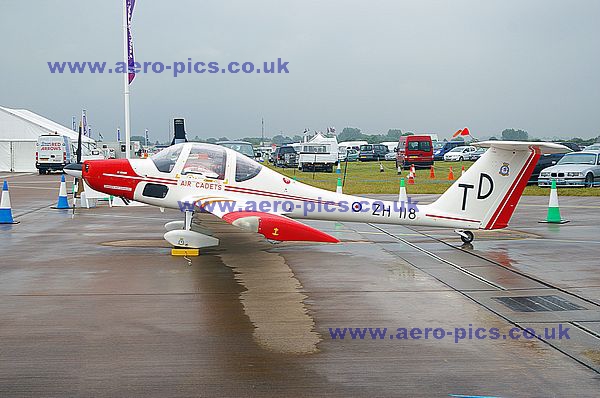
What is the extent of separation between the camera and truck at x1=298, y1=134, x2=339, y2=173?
4775 centimetres

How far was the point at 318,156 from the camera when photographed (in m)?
47.7

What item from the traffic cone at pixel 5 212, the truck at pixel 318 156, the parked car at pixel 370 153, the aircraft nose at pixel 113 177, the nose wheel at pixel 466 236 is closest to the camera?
the aircraft nose at pixel 113 177

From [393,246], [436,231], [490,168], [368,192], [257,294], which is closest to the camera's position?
[257,294]

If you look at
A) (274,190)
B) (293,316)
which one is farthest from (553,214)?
(293,316)

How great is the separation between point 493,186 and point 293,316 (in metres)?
5.99

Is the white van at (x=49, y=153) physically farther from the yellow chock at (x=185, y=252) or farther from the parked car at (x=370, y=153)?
the yellow chock at (x=185, y=252)

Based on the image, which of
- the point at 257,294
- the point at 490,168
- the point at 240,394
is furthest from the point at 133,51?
the point at 240,394

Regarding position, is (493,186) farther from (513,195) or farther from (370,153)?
(370,153)

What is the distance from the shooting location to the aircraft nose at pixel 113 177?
12.2 m

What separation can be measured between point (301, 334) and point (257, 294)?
1912mm

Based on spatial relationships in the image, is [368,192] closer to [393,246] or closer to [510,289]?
[393,246]

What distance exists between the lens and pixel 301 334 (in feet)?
22.1

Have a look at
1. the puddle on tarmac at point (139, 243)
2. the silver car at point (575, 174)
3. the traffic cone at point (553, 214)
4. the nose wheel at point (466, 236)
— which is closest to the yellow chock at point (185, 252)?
the puddle on tarmac at point (139, 243)

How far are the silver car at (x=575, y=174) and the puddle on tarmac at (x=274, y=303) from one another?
2016 centimetres
